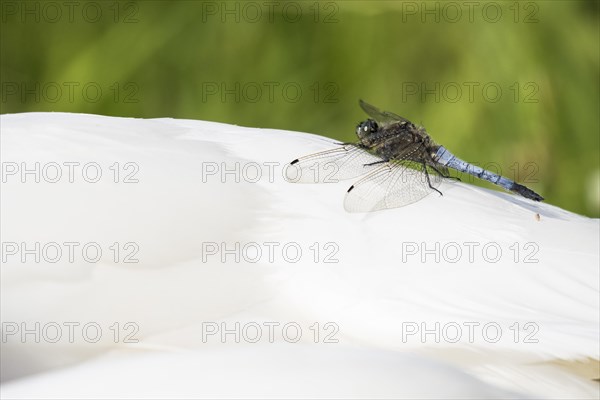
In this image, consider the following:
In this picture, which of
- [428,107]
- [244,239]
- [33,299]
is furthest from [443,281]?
[428,107]

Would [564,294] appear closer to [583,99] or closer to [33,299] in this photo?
[33,299]

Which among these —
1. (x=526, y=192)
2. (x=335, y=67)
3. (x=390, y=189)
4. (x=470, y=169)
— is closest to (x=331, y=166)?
(x=390, y=189)

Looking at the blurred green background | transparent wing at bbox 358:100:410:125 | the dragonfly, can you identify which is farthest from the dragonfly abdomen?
the blurred green background

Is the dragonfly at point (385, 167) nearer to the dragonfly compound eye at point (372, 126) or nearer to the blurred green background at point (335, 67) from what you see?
the dragonfly compound eye at point (372, 126)

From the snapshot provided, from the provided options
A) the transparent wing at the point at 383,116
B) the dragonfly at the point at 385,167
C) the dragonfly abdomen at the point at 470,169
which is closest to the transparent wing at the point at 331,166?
the dragonfly at the point at 385,167

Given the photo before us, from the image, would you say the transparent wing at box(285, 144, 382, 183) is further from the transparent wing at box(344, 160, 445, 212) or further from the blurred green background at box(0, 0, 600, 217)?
the blurred green background at box(0, 0, 600, 217)

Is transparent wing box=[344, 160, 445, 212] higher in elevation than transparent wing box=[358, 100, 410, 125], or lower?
lower

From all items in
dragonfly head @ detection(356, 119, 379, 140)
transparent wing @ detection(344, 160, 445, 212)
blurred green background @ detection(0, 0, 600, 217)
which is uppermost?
blurred green background @ detection(0, 0, 600, 217)
